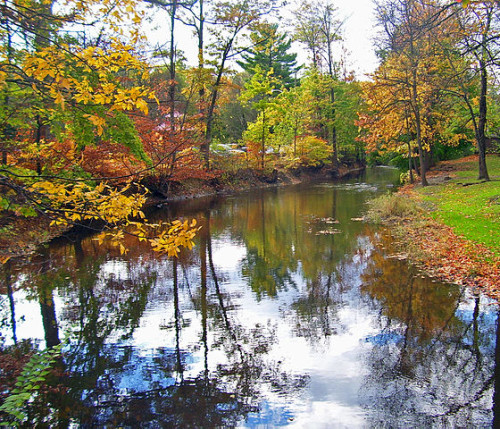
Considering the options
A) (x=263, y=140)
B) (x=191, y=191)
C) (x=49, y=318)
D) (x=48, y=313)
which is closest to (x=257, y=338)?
(x=49, y=318)

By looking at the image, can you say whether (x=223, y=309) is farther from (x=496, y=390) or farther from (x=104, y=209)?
(x=496, y=390)

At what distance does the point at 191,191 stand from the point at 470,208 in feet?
55.2

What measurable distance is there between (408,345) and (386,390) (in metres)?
1.15

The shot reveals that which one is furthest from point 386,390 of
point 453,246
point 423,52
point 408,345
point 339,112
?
point 339,112

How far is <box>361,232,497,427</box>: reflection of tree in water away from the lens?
405 cm

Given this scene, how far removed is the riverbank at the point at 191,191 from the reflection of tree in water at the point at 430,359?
4.22 meters

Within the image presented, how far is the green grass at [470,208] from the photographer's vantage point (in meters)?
9.42

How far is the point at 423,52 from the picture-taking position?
1909 cm

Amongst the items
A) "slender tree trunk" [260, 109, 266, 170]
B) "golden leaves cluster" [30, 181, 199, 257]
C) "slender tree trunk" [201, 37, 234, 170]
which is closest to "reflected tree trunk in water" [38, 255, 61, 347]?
"golden leaves cluster" [30, 181, 199, 257]

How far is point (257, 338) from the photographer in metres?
5.82

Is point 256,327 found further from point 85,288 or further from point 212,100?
point 212,100

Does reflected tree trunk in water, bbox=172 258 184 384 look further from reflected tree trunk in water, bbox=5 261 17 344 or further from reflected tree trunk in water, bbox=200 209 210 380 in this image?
reflected tree trunk in water, bbox=5 261 17 344

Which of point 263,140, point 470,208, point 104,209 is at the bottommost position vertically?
point 470,208

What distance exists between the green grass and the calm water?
2.01 meters
